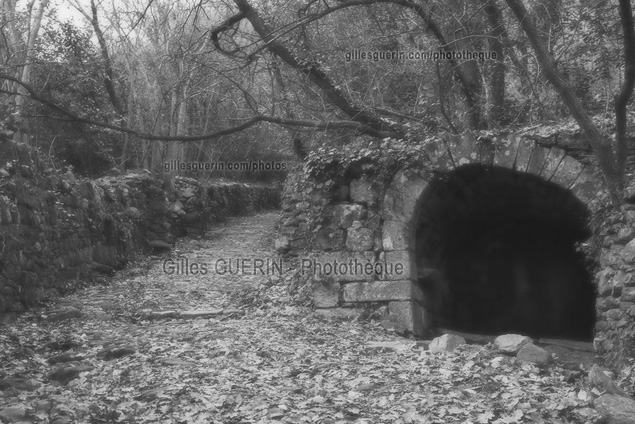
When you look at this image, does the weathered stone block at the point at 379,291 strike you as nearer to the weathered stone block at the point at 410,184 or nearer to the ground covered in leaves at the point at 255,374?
the ground covered in leaves at the point at 255,374

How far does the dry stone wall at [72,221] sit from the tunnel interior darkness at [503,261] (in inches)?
173

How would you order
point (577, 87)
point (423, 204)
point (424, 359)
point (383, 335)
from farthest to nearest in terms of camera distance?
1. point (577, 87)
2. point (423, 204)
3. point (383, 335)
4. point (424, 359)

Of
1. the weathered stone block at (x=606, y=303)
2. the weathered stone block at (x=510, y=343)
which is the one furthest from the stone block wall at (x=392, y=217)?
the weathered stone block at (x=510, y=343)

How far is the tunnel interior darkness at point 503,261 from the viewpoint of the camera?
8281 mm

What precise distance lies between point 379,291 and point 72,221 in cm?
463

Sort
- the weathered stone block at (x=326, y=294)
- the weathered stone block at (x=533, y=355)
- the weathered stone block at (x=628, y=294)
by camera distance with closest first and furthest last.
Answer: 1. the weathered stone block at (x=533, y=355)
2. the weathered stone block at (x=628, y=294)
3. the weathered stone block at (x=326, y=294)

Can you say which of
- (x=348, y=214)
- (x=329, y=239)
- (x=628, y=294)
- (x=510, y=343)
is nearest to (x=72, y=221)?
(x=329, y=239)

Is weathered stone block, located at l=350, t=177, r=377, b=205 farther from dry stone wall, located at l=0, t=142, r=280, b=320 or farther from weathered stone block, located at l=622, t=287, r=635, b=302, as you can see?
dry stone wall, located at l=0, t=142, r=280, b=320

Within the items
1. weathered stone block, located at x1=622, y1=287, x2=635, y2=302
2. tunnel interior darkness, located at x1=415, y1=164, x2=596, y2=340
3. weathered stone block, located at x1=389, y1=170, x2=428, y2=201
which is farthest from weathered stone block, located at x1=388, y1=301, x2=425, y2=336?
weathered stone block, located at x1=622, y1=287, x2=635, y2=302

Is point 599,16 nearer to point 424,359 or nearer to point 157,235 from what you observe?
point 424,359

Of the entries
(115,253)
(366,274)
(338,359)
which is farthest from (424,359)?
(115,253)

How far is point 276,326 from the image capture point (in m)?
7.38

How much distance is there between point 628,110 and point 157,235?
29.3 ft

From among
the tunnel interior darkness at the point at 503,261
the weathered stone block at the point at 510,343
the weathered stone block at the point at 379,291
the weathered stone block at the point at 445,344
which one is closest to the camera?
the weathered stone block at the point at 510,343
